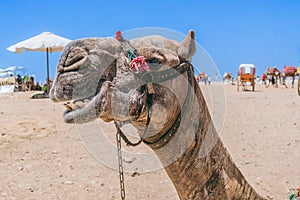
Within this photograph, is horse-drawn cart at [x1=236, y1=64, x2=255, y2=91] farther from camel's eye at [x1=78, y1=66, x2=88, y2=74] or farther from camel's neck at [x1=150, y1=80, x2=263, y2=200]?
camel's eye at [x1=78, y1=66, x2=88, y2=74]

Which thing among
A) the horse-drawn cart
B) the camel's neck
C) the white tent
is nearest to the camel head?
the camel's neck

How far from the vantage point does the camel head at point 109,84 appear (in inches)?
65.4

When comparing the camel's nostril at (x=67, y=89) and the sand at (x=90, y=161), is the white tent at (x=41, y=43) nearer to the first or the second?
the sand at (x=90, y=161)

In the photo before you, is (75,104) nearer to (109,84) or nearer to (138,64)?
(109,84)

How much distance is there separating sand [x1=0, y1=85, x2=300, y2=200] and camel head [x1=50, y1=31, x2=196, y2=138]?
2.53 m

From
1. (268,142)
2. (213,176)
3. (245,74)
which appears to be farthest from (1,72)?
(213,176)

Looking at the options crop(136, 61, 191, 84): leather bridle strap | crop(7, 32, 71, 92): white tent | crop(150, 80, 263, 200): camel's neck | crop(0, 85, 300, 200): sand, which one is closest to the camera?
crop(136, 61, 191, 84): leather bridle strap

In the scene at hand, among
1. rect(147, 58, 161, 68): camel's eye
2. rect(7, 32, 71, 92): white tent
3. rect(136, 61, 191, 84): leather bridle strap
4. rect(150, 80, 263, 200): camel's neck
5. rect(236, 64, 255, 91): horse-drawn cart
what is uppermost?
rect(7, 32, 71, 92): white tent

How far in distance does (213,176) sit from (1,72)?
40795 millimetres

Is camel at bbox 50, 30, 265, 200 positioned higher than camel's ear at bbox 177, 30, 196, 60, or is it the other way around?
camel's ear at bbox 177, 30, 196, 60

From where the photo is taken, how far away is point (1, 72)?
132 ft

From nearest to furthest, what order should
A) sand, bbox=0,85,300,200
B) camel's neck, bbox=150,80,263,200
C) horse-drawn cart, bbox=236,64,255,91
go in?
camel's neck, bbox=150,80,263,200 → sand, bbox=0,85,300,200 → horse-drawn cart, bbox=236,64,255,91

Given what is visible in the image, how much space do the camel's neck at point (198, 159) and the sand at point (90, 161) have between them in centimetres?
228

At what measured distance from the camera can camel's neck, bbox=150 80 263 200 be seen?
6.35ft
